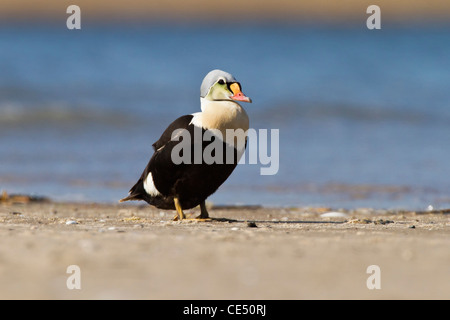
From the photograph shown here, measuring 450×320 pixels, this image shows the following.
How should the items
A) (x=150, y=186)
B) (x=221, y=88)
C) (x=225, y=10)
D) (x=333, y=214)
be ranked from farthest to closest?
(x=225, y=10), (x=333, y=214), (x=150, y=186), (x=221, y=88)

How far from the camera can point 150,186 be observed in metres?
6.17

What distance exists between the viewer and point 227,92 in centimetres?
596

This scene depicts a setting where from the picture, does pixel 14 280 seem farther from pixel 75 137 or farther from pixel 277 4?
pixel 277 4

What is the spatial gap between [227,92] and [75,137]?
24.5 feet

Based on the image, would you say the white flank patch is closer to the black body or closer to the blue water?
the black body

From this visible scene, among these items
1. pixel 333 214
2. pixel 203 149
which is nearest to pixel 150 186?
pixel 203 149

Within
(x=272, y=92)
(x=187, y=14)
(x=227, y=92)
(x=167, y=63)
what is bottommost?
(x=227, y=92)

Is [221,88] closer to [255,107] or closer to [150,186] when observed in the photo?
[150,186]

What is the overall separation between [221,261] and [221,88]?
233cm

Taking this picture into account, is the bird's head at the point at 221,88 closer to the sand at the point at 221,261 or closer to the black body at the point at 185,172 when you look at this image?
the black body at the point at 185,172

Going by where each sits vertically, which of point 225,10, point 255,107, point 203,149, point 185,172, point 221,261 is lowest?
point 221,261

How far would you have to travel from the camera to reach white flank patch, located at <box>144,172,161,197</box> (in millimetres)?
6129

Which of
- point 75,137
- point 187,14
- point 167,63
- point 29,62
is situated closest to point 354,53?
point 167,63
